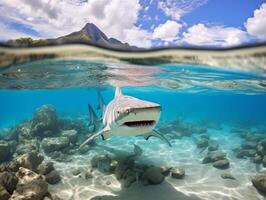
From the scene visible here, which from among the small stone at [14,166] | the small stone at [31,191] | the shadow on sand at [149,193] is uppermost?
the small stone at [31,191]

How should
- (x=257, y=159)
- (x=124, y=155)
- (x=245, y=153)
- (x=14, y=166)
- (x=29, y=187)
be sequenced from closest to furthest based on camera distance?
(x=29, y=187)
(x=14, y=166)
(x=124, y=155)
(x=257, y=159)
(x=245, y=153)

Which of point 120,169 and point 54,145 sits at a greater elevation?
point 120,169

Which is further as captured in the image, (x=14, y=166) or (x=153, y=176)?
(x=153, y=176)

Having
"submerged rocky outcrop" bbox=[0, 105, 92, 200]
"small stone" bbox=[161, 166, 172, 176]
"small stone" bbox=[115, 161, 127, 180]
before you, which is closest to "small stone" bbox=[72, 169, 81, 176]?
"submerged rocky outcrop" bbox=[0, 105, 92, 200]

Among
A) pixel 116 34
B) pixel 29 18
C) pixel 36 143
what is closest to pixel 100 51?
pixel 116 34

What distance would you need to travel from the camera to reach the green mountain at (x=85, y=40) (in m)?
9.40

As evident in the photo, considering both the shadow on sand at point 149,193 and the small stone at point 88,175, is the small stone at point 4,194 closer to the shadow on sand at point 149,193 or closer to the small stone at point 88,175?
the shadow on sand at point 149,193

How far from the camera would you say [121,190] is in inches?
372

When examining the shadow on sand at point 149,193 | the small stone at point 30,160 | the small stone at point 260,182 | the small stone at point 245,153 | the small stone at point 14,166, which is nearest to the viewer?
the shadow on sand at point 149,193

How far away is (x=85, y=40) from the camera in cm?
1020

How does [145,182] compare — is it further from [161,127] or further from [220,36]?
[161,127]

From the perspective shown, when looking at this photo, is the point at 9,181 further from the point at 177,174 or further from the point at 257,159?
the point at 257,159

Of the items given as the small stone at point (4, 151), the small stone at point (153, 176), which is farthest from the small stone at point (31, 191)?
the small stone at point (4, 151)

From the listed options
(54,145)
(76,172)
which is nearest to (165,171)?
(76,172)
